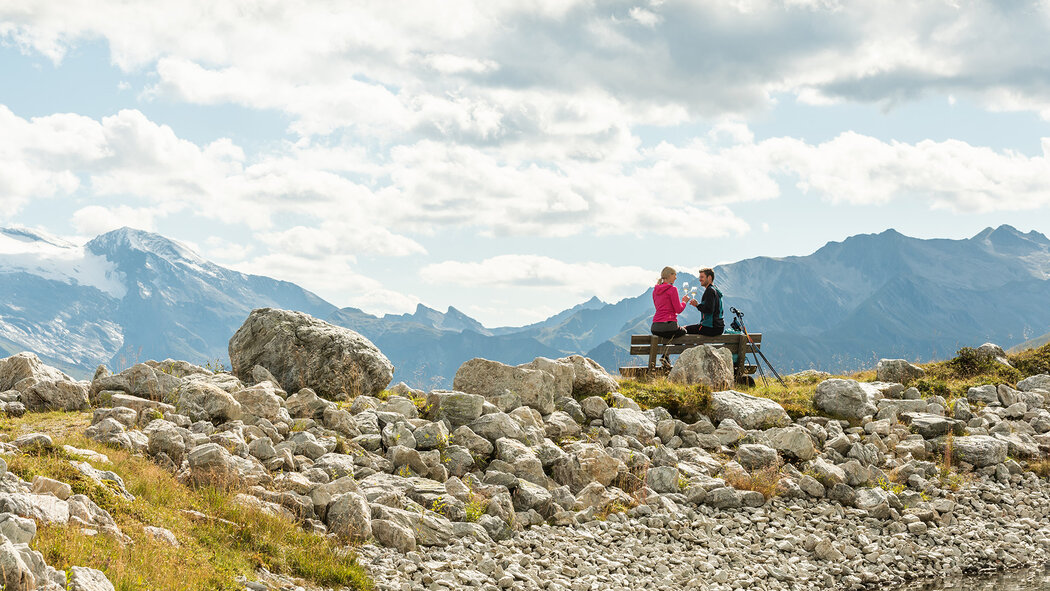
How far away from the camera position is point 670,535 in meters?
14.5

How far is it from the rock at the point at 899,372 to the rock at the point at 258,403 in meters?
21.6

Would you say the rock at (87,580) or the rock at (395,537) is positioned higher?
the rock at (87,580)

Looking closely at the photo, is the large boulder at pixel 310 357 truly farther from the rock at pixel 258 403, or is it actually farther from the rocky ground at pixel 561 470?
the rock at pixel 258 403

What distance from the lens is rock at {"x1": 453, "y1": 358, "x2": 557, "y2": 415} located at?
1958 cm

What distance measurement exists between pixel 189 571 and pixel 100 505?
199cm

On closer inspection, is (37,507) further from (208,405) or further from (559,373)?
(559,373)

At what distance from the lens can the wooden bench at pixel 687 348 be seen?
25.3m

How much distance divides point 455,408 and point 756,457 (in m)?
7.48

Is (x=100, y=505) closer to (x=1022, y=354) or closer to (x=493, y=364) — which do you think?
(x=493, y=364)

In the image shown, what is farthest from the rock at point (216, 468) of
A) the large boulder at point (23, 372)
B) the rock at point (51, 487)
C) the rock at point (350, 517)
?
the large boulder at point (23, 372)

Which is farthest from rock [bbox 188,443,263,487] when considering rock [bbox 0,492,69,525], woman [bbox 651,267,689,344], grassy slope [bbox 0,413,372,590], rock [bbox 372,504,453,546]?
woman [bbox 651,267,689,344]

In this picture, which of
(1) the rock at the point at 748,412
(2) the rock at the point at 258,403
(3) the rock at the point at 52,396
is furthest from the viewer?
(1) the rock at the point at 748,412

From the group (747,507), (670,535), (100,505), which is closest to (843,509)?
(747,507)

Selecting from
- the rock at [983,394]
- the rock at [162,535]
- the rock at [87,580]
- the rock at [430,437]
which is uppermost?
the rock at [983,394]
